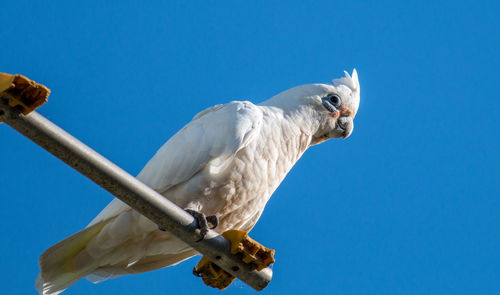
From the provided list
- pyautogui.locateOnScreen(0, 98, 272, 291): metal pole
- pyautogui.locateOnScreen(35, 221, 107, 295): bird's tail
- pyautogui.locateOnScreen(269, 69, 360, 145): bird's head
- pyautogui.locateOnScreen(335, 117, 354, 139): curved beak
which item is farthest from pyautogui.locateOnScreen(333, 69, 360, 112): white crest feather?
pyautogui.locateOnScreen(0, 98, 272, 291): metal pole

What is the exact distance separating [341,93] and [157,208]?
11.2 ft

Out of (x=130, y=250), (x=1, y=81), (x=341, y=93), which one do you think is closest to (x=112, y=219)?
(x=130, y=250)

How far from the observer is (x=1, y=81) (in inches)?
124

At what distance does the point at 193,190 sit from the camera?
5.07 m

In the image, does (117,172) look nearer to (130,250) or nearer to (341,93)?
(130,250)

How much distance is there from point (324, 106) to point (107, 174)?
132 inches

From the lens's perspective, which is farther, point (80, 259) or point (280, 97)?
point (280, 97)

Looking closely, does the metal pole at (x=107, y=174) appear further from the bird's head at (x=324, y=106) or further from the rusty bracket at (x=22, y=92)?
the bird's head at (x=324, y=106)

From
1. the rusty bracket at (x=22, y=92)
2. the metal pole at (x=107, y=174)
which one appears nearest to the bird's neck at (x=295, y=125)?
the metal pole at (x=107, y=174)

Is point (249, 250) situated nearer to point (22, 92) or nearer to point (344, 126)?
point (22, 92)

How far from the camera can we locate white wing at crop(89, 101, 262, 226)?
5.12m

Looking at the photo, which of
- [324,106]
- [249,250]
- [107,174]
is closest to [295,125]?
[324,106]

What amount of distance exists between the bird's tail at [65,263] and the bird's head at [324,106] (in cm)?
210

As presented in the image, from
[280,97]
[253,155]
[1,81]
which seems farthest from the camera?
[280,97]
